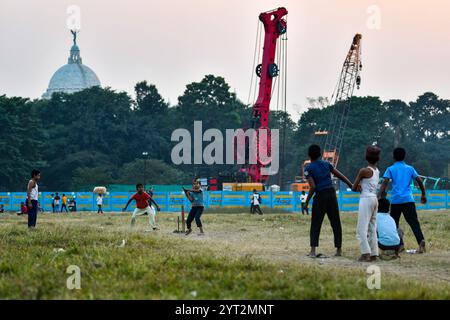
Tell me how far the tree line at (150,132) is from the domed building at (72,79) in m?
48.0

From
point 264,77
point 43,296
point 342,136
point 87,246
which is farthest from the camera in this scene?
point 342,136

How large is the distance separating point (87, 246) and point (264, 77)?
37.5m

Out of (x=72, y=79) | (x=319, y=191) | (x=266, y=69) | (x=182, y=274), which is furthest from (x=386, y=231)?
(x=72, y=79)

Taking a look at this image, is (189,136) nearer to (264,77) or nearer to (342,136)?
(342,136)

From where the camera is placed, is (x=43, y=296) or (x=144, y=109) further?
(x=144, y=109)

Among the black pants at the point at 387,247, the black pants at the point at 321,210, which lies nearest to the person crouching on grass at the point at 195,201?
the black pants at the point at 321,210

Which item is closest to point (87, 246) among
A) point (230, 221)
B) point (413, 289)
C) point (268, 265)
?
point (268, 265)

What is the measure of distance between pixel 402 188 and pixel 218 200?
3603 cm

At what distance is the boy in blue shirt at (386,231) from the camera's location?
1377 centimetres

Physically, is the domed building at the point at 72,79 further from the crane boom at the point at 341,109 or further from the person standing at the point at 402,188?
the person standing at the point at 402,188

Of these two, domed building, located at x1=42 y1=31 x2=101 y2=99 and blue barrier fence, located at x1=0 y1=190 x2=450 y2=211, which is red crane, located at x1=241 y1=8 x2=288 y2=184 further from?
domed building, located at x1=42 y1=31 x2=101 y2=99

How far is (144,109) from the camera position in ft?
346

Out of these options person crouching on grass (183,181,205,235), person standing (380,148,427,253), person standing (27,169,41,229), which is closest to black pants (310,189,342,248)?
person standing (380,148,427,253)

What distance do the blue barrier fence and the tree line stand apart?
20.5 m
